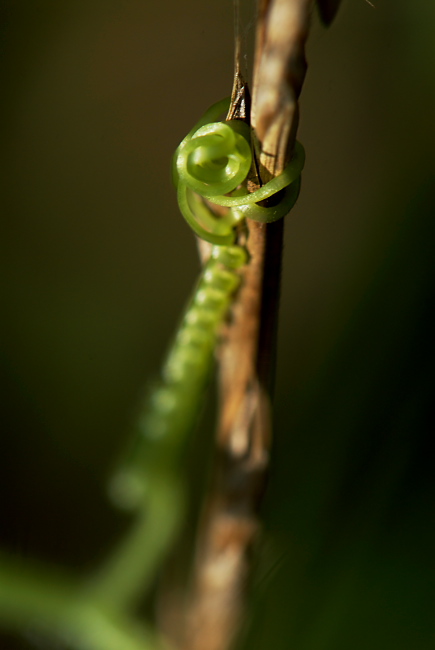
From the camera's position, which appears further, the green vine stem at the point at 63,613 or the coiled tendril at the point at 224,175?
the green vine stem at the point at 63,613

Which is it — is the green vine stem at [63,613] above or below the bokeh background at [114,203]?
below

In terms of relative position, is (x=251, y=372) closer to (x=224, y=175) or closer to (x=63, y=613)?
(x=224, y=175)

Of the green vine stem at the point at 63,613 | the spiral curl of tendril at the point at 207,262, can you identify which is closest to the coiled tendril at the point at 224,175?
the spiral curl of tendril at the point at 207,262

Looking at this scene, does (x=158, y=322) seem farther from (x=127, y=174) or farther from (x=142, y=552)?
(x=142, y=552)

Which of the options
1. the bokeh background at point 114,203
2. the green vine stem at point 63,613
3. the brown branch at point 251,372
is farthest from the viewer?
the bokeh background at point 114,203

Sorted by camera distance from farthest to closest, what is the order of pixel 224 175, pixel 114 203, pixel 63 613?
pixel 114 203 → pixel 63 613 → pixel 224 175

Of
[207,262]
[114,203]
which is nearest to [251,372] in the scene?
[207,262]

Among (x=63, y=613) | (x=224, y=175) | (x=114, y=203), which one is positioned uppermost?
A: (x=224, y=175)

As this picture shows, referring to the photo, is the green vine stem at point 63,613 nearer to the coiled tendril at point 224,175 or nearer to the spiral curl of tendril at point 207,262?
the spiral curl of tendril at point 207,262
